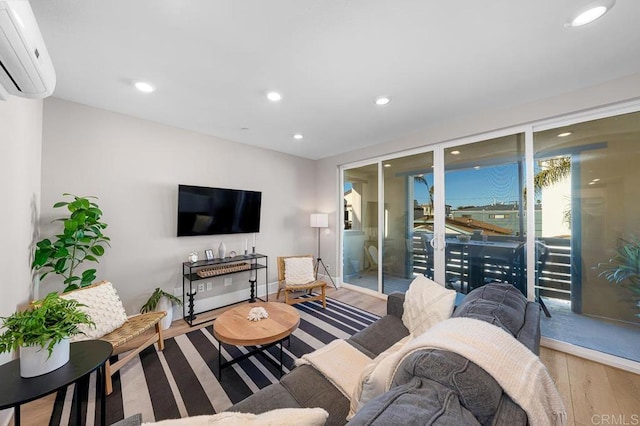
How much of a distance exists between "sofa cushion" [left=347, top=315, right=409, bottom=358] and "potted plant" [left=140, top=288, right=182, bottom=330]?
2366 mm

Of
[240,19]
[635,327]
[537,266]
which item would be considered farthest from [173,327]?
[635,327]

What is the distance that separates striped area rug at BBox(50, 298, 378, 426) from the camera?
65.3 inches

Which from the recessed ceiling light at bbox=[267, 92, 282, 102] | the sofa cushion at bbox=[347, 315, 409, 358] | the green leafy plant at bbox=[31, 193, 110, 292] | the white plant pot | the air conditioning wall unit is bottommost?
the sofa cushion at bbox=[347, 315, 409, 358]

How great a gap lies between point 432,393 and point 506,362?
1.01 ft

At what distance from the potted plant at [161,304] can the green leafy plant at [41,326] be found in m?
1.82

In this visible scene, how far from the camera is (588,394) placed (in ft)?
6.03

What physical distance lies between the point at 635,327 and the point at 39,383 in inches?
171

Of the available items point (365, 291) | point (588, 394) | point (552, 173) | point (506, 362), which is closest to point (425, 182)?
point (552, 173)

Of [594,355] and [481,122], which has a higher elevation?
[481,122]

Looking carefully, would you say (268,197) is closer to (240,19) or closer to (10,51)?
(240,19)

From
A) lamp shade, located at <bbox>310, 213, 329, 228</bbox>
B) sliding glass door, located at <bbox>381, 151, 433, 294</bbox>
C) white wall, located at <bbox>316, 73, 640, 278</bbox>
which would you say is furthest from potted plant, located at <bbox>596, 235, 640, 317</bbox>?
lamp shade, located at <bbox>310, 213, 329, 228</bbox>

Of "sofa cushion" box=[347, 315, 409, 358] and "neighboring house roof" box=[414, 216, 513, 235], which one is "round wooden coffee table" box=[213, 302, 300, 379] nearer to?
"sofa cushion" box=[347, 315, 409, 358]

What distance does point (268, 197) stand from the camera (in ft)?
14.1

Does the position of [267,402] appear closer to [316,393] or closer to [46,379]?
[316,393]
